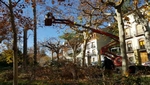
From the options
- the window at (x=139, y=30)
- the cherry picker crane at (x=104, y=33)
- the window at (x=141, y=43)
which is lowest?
the cherry picker crane at (x=104, y=33)

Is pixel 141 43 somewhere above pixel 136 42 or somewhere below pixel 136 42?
below

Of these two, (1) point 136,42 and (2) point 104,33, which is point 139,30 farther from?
(2) point 104,33

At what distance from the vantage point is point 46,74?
471 inches

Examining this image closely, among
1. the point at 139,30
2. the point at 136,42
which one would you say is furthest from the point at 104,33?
the point at 136,42

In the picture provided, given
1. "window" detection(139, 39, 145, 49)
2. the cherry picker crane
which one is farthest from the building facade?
the cherry picker crane

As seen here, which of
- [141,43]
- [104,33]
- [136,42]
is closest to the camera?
[104,33]

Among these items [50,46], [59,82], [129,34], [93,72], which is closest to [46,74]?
[59,82]

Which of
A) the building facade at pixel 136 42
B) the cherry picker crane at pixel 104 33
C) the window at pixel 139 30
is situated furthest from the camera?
the window at pixel 139 30

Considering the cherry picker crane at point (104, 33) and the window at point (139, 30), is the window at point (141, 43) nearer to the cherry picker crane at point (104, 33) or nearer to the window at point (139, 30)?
the window at point (139, 30)

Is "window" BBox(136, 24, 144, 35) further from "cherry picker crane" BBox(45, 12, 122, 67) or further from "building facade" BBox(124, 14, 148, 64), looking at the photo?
"cherry picker crane" BBox(45, 12, 122, 67)

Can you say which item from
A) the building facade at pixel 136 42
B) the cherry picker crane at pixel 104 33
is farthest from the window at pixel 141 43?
the cherry picker crane at pixel 104 33

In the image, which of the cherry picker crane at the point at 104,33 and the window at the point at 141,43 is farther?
the window at the point at 141,43

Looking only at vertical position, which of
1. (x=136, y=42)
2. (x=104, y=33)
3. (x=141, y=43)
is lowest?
(x=104, y=33)

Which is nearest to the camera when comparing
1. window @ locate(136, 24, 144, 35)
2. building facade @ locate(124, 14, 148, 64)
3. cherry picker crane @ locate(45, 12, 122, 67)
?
cherry picker crane @ locate(45, 12, 122, 67)
